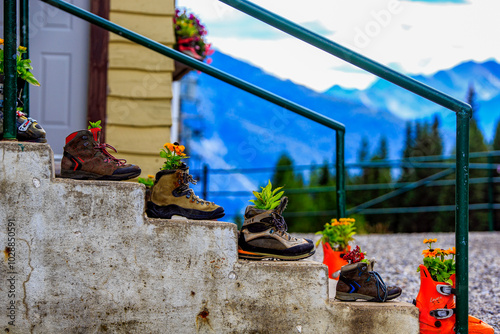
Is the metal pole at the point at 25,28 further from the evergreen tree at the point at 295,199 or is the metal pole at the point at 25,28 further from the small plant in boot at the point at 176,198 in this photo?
the evergreen tree at the point at 295,199

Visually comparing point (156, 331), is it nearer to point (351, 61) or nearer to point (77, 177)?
point (77, 177)

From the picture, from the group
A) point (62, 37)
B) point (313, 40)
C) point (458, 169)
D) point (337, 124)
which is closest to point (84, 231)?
point (313, 40)

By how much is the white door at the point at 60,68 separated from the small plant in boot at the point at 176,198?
8.57 feet

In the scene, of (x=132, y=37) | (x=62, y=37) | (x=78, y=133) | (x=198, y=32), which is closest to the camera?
(x=78, y=133)

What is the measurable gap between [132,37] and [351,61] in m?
1.08

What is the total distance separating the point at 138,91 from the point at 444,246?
4.07 metres

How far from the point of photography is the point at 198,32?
520 centimetres

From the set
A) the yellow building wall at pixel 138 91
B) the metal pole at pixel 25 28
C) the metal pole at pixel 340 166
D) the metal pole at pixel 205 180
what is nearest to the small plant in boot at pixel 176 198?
the metal pole at pixel 25 28

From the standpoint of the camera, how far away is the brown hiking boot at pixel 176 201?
2.15m

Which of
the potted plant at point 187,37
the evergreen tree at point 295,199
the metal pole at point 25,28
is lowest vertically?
the evergreen tree at point 295,199

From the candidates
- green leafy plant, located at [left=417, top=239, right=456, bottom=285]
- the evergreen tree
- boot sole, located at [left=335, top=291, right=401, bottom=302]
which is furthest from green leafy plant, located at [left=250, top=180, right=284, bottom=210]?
the evergreen tree

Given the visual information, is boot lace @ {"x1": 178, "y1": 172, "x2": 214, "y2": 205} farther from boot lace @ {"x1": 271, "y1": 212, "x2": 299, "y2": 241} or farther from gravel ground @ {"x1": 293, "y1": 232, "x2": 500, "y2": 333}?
gravel ground @ {"x1": 293, "y1": 232, "x2": 500, "y2": 333}

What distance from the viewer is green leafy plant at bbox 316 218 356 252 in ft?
10.9

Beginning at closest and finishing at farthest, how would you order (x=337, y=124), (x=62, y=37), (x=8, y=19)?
(x=8, y=19), (x=337, y=124), (x=62, y=37)
